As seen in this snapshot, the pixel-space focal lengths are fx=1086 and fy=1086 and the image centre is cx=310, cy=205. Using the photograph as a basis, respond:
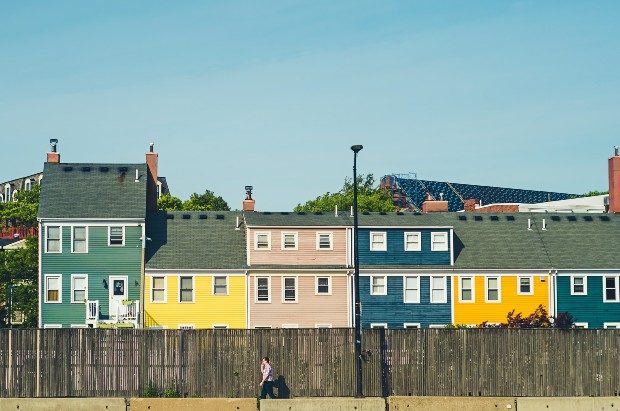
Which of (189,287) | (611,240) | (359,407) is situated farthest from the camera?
(611,240)

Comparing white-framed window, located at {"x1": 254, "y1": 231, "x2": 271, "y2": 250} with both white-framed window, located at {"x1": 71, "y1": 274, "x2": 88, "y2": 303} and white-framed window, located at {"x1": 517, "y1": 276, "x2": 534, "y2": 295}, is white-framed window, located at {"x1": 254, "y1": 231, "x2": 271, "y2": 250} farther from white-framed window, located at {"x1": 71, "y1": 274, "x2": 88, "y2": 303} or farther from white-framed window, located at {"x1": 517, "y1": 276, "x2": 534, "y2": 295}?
white-framed window, located at {"x1": 517, "y1": 276, "x2": 534, "y2": 295}

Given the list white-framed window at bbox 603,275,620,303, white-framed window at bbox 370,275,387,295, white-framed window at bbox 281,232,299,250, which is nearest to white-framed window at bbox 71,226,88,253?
white-framed window at bbox 281,232,299,250

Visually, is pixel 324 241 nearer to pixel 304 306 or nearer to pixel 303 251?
pixel 303 251

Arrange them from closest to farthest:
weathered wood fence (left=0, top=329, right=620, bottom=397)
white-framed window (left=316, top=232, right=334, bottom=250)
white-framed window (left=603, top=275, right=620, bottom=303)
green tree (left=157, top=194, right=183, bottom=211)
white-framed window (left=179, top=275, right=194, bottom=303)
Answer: weathered wood fence (left=0, top=329, right=620, bottom=397), white-framed window (left=179, top=275, right=194, bottom=303), white-framed window (left=316, top=232, right=334, bottom=250), white-framed window (left=603, top=275, right=620, bottom=303), green tree (left=157, top=194, right=183, bottom=211)

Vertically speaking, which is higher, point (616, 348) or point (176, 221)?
point (176, 221)

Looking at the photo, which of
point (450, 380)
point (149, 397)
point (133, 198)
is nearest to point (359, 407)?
point (450, 380)

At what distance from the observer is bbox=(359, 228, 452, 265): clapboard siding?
66625 mm

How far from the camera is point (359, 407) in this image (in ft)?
115

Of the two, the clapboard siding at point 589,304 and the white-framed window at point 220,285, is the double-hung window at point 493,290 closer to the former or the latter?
the clapboard siding at point 589,304

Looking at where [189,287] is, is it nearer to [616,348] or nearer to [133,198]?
[133,198]

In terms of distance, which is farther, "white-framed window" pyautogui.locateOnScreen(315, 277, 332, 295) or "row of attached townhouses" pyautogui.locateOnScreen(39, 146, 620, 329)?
"white-framed window" pyautogui.locateOnScreen(315, 277, 332, 295)

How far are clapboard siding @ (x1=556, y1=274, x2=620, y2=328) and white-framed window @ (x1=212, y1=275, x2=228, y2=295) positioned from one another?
20595mm

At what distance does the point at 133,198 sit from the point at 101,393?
31596mm

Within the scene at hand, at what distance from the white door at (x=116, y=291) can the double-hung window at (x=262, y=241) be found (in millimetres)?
8124
